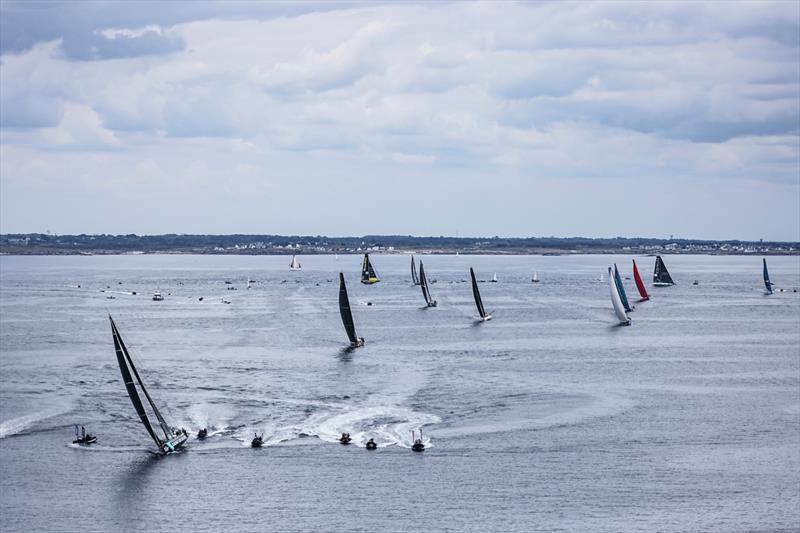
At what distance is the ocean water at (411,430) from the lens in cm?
5175

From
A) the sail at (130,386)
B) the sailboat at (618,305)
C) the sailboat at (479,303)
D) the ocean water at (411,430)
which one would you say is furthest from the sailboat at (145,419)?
the sailboat at (618,305)

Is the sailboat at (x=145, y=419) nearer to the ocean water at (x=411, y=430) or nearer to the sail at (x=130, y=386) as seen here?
the sail at (x=130, y=386)

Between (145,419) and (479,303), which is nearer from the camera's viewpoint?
(145,419)

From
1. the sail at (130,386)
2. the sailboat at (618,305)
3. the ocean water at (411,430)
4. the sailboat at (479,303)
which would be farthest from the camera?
the sailboat at (479,303)

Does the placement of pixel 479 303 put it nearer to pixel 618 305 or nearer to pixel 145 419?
pixel 618 305

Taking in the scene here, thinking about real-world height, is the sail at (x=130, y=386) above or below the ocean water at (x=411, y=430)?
above

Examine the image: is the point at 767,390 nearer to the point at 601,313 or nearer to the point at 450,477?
the point at 450,477

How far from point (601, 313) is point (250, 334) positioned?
194ft

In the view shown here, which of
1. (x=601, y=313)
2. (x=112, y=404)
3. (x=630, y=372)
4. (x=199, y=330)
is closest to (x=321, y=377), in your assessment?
(x=112, y=404)

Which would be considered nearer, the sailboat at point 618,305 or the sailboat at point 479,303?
the sailboat at point 618,305

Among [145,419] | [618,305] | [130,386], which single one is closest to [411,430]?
[145,419]

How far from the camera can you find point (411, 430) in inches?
2657

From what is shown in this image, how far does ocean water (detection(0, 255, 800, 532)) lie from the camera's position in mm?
51750

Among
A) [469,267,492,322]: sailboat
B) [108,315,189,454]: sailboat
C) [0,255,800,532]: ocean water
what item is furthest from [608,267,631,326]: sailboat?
[108,315,189,454]: sailboat
